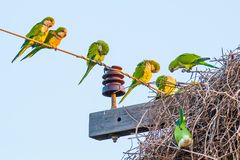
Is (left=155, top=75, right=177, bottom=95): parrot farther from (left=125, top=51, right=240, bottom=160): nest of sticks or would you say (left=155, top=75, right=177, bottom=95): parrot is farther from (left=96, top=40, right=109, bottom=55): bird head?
(left=96, top=40, right=109, bottom=55): bird head

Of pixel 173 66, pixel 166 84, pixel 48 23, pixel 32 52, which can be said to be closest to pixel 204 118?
pixel 166 84

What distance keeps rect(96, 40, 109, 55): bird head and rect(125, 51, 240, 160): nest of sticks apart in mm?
2210

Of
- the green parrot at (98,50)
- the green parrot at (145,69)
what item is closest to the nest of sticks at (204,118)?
the green parrot at (145,69)

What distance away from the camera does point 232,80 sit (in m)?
2.89

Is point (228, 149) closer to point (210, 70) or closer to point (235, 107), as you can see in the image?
point (235, 107)

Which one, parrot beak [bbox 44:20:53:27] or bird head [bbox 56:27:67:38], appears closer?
bird head [bbox 56:27:67:38]

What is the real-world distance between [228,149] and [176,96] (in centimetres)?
54

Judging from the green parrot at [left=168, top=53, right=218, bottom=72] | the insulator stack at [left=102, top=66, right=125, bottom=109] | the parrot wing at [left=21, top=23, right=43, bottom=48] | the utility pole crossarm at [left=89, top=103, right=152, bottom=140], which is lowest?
the utility pole crossarm at [left=89, top=103, right=152, bottom=140]

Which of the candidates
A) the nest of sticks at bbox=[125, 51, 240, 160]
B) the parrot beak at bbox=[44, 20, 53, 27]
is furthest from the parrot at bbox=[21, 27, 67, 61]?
the nest of sticks at bbox=[125, 51, 240, 160]

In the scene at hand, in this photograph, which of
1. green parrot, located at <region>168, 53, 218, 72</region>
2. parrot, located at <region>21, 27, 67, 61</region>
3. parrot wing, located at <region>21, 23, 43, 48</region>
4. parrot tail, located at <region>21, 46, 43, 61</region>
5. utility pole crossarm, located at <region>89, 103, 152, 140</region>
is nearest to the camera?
utility pole crossarm, located at <region>89, 103, 152, 140</region>

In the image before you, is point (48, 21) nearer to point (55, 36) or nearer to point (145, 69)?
point (55, 36)

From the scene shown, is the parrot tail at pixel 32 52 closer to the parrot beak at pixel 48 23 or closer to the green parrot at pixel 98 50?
the green parrot at pixel 98 50

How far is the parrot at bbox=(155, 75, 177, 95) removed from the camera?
3.29 metres

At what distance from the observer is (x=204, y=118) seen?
9.24 feet
